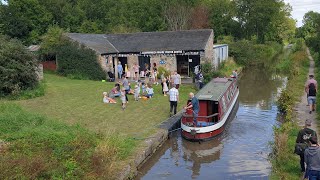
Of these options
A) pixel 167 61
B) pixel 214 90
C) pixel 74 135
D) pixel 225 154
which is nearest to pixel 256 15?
pixel 167 61

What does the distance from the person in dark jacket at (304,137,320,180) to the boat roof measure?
6.36 meters

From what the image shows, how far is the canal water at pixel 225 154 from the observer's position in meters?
9.80

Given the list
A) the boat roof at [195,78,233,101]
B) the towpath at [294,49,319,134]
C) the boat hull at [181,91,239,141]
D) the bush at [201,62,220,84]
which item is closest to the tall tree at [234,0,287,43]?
the bush at [201,62,220,84]

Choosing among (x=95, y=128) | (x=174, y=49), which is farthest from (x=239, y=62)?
(x=95, y=128)

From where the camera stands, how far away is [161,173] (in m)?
9.91

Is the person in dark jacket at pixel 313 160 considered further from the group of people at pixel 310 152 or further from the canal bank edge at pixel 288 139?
the canal bank edge at pixel 288 139

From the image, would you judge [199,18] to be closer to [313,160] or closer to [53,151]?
[53,151]

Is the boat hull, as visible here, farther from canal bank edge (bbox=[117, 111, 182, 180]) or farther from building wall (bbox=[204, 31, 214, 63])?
building wall (bbox=[204, 31, 214, 63])

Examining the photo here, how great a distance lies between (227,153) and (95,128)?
15.5 ft

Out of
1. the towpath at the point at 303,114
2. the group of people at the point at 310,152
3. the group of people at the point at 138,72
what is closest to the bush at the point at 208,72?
the group of people at the point at 138,72

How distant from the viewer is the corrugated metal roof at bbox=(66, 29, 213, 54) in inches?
1003

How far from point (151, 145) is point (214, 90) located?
208 inches

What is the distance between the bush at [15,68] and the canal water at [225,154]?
28.7 ft

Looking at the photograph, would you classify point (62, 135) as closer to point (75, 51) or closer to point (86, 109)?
point (86, 109)
